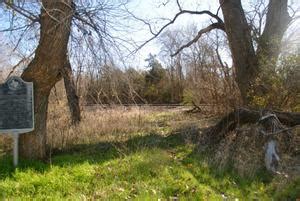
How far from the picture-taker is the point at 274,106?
1130 cm

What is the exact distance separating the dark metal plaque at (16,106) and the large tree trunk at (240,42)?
814cm

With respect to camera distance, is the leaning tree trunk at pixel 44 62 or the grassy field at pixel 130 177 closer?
the grassy field at pixel 130 177

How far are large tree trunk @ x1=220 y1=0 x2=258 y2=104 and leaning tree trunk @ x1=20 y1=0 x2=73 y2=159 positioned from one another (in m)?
7.38

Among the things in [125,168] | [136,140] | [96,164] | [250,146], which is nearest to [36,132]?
[96,164]

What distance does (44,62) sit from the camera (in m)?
8.06

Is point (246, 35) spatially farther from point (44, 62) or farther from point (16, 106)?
point (16, 106)

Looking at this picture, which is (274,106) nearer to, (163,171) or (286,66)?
(286,66)

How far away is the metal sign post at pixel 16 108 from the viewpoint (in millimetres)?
7379

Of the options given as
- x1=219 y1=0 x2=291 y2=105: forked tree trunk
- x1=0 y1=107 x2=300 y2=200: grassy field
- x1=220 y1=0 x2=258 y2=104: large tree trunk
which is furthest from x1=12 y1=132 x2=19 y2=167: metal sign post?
x1=220 y1=0 x2=258 y2=104: large tree trunk

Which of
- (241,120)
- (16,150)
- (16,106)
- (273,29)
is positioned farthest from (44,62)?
(273,29)

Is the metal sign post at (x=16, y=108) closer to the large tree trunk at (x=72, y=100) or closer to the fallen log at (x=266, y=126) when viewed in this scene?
the fallen log at (x=266, y=126)

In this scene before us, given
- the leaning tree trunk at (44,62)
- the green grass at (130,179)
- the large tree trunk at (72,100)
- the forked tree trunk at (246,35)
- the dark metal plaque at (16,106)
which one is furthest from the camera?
the forked tree trunk at (246,35)

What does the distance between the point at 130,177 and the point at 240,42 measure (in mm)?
8514

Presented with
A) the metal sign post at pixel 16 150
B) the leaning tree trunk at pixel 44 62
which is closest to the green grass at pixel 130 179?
the metal sign post at pixel 16 150
